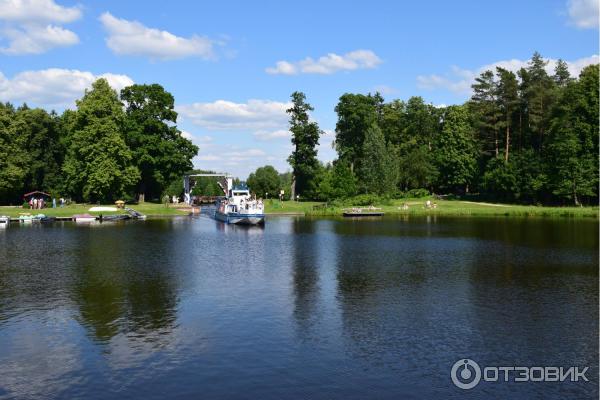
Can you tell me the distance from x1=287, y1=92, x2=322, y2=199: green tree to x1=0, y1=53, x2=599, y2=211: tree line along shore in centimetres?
22


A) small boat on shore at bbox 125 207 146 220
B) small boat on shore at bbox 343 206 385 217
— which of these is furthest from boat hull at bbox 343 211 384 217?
small boat on shore at bbox 125 207 146 220

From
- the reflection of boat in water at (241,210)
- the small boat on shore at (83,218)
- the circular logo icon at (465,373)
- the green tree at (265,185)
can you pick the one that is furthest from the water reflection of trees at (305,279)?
the green tree at (265,185)

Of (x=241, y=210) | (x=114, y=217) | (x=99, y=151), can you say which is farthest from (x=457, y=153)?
(x=99, y=151)

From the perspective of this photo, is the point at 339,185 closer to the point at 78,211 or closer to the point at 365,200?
the point at 365,200

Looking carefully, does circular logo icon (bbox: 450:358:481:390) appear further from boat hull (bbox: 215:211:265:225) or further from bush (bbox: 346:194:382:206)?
bush (bbox: 346:194:382:206)

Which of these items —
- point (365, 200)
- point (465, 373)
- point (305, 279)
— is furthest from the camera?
point (365, 200)

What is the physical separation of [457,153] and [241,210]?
54.9m

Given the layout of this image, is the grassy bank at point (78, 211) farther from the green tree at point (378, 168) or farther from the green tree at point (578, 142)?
the green tree at point (578, 142)

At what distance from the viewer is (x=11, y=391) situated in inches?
648

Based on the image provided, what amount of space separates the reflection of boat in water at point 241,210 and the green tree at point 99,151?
69.0 feet

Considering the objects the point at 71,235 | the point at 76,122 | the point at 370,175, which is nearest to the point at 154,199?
the point at 76,122

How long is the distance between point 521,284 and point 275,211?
66.6 m

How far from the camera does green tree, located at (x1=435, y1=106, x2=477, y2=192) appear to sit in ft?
359

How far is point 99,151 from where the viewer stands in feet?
301
